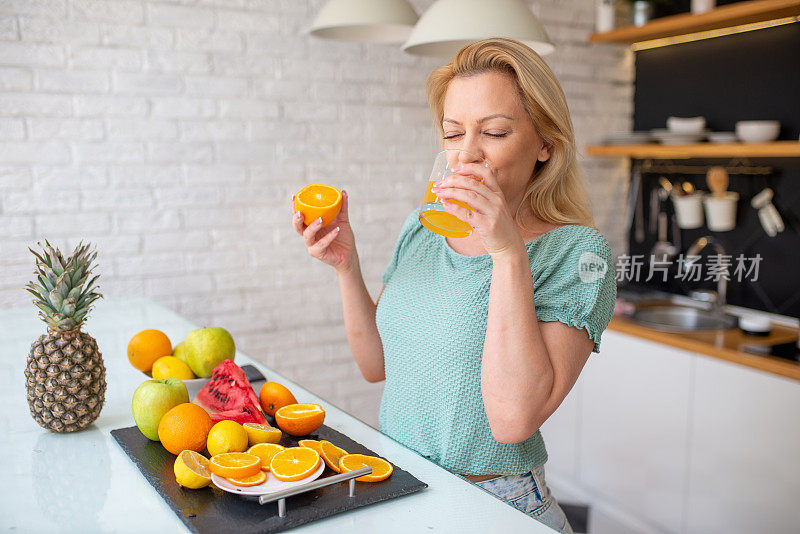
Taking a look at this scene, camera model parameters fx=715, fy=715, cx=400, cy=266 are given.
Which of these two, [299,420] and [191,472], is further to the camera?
[299,420]

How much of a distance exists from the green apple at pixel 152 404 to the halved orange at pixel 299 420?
190 mm

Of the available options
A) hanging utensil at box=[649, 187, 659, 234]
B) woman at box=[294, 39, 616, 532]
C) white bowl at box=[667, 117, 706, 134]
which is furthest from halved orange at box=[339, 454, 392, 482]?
hanging utensil at box=[649, 187, 659, 234]

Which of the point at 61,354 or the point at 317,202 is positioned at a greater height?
the point at 317,202

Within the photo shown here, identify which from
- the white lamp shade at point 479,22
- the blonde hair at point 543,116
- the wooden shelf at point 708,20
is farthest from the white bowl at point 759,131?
Result: the blonde hair at point 543,116

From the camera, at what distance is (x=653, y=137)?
3494 mm

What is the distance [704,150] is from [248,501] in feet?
9.28

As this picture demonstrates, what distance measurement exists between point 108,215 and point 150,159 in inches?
10.8

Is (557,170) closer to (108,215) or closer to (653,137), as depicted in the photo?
(108,215)

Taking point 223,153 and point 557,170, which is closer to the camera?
point 557,170

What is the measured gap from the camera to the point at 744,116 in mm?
3309

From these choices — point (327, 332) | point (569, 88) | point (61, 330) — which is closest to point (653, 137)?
point (569, 88)

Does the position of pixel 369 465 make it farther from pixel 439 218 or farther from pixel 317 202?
pixel 317 202

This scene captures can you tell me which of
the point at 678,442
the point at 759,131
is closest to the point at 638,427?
the point at 678,442

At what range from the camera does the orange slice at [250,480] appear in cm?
102
